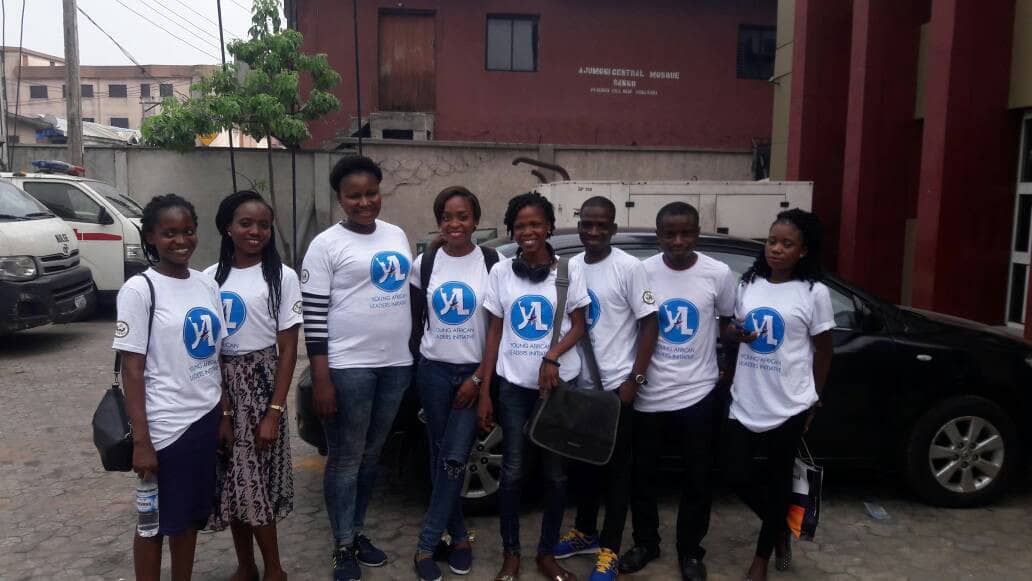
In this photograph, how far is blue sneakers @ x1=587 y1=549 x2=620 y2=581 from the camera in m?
3.35

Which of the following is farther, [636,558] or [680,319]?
[636,558]

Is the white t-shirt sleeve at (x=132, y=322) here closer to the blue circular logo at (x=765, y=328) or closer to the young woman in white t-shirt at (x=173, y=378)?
the young woman in white t-shirt at (x=173, y=378)

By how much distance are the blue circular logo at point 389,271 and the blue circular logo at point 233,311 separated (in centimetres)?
50

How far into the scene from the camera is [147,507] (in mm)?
2787

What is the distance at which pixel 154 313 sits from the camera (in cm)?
272

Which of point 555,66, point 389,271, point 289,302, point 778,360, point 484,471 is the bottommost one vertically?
point 484,471

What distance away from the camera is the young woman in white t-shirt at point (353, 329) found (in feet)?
10.4

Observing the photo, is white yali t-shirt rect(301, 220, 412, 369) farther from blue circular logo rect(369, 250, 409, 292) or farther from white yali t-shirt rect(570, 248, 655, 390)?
white yali t-shirt rect(570, 248, 655, 390)

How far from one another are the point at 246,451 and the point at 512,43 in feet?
48.1

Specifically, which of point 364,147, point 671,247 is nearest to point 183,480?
point 671,247

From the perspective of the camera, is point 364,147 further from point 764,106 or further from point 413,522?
point 413,522

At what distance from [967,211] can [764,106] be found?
10.9 meters

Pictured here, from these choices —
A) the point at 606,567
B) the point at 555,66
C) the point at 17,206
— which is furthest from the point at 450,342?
the point at 555,66

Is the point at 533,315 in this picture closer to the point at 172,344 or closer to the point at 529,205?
the point at 529,205
